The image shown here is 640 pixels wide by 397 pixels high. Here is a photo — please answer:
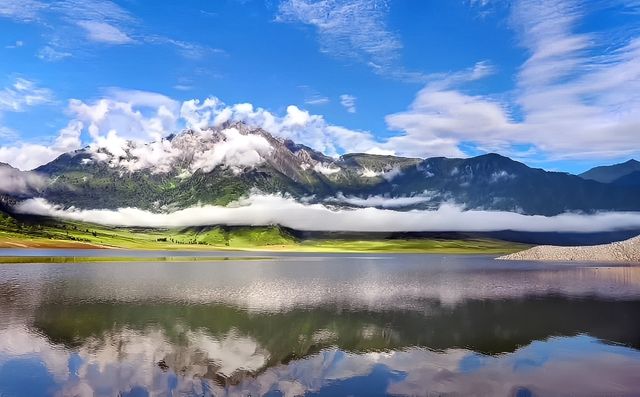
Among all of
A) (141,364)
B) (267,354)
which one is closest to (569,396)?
(267,354)

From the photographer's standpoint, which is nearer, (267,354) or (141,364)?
(141,364)

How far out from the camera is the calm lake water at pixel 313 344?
36.8 metres

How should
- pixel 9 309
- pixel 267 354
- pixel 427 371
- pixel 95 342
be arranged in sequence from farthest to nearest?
1. pixel 9 309
2. pixel 95 342
3. pixel 267 354
4. pixel 427 371

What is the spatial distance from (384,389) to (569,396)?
13185 millimetres

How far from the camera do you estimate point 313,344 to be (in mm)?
50656

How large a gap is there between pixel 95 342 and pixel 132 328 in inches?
291

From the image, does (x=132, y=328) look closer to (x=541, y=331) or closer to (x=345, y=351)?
(x=345, y=351)

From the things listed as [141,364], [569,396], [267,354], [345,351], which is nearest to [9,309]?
[141,364]

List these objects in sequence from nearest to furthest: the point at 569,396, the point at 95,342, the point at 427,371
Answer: the point at 569,396, the point at 427,371, the point at 95,342

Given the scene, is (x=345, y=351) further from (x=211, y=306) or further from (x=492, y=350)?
(x=211, y=306)

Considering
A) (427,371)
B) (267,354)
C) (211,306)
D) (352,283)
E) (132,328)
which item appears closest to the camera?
(427,371)

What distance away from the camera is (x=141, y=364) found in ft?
137

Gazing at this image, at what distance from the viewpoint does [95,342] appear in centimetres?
5006

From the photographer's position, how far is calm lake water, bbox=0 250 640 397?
121 ft
